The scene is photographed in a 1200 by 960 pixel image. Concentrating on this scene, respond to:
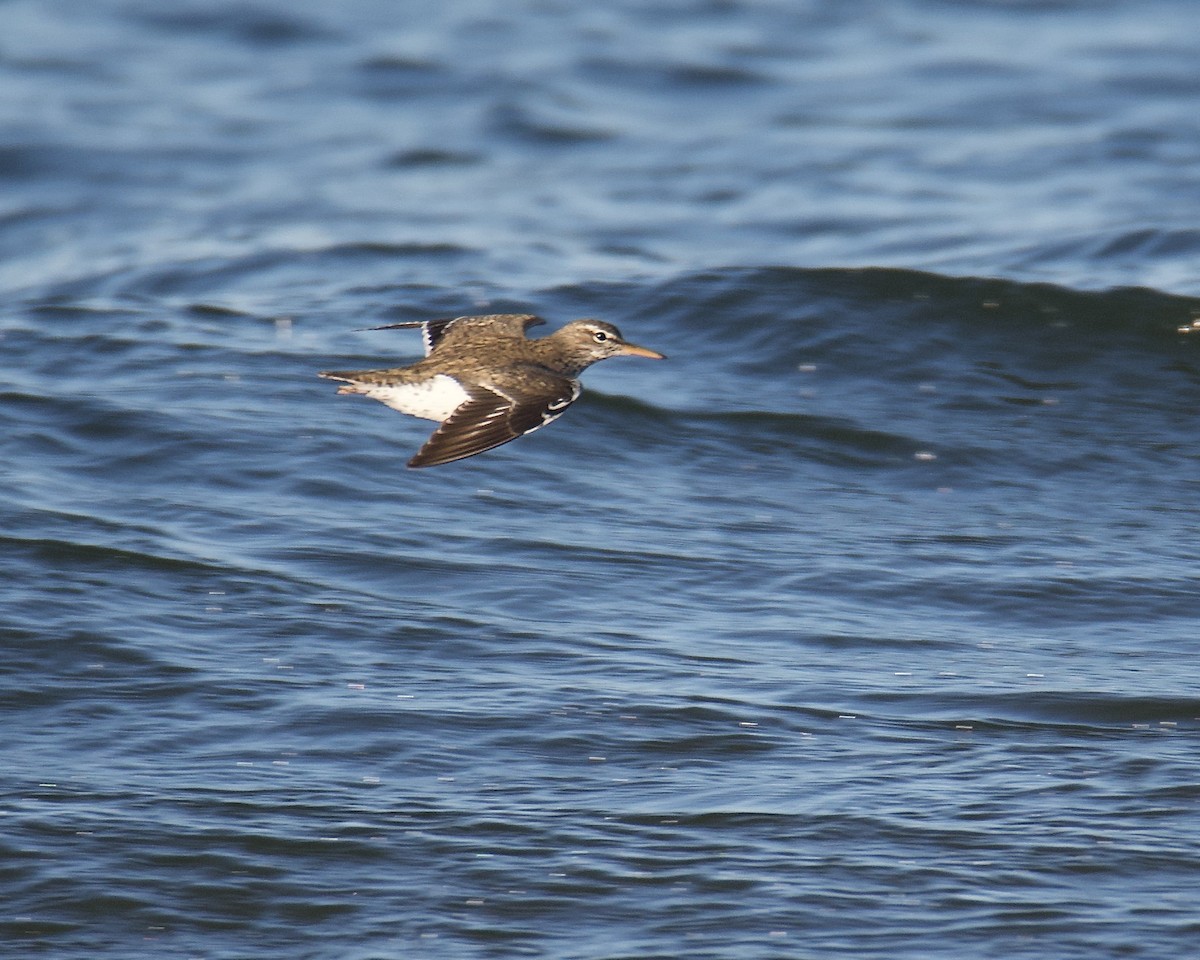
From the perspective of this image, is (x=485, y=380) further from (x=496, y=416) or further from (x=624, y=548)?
(x=624, y=548)

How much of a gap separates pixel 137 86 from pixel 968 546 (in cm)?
1435

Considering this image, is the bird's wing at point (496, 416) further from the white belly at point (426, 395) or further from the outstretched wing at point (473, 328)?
the outstretched wing at point (473, 328)

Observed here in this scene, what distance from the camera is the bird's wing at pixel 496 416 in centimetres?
654

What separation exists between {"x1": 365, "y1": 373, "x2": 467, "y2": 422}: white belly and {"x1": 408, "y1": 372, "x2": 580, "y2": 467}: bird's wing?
0.20 meters

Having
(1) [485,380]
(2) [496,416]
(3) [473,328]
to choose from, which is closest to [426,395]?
(1) [485,380]

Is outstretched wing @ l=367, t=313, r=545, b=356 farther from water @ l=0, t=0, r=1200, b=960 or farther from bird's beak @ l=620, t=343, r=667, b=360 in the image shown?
water @ l=0, t=0, r=1200, b=960

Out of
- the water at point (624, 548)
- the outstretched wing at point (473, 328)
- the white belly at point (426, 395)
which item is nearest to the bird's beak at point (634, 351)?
the outstretched wing at point (473, 328)

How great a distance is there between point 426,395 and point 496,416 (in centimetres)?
75

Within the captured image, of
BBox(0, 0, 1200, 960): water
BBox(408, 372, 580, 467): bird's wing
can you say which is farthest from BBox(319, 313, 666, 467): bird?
BBox(0, 0, 1200, 960): water

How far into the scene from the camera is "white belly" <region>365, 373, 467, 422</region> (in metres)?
7.40

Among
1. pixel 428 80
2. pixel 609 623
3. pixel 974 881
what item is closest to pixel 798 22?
pixel 428 80

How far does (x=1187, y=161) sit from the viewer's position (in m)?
16.1

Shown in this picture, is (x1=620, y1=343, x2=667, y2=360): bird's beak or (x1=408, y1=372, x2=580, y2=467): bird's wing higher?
(x1=620, y1=343, x2=667, y2=360): bird's beak

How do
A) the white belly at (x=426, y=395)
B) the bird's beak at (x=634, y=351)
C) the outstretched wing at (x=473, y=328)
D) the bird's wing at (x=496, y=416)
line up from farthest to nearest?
the outstretched wing at (x=473, y=328), the bird's beak at (x=634, y=351), the white belly at (x=426, y=395), the bird's wing at (x=496, y=416)
